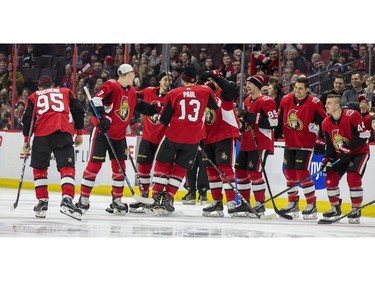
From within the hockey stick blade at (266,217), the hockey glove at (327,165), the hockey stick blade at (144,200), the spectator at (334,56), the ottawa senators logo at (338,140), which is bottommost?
the hockey stick blade at (266,217)

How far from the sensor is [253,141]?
24.1ft

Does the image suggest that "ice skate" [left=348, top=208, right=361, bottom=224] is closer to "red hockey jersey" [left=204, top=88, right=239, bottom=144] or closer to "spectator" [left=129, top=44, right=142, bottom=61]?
"red hockey jersey" [left=204, top=88, right=239, bottom=144]

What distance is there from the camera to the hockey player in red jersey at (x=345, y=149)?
704cm

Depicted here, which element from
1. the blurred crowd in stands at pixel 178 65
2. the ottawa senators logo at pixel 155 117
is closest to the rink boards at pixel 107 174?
the blurred crowd in stands at pixel 178 65

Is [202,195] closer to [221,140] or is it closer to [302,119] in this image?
[221,140]

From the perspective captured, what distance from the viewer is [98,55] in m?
10.7

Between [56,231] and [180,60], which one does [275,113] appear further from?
[180,60]

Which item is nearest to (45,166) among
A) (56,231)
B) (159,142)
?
(56,231)

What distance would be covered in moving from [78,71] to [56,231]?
4.89 m

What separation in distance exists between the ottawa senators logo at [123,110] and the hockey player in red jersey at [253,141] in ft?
3.00

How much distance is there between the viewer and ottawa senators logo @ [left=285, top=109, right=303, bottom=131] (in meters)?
7.38

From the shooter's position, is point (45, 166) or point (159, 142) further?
point (159, 142)

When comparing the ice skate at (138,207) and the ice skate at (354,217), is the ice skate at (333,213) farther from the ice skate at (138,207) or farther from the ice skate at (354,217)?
the ice skate at (138,207)

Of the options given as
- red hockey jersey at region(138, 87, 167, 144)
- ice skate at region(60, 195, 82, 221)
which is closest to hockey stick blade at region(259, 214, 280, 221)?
red hockey jersey at region(138, 87, 167, 144)
